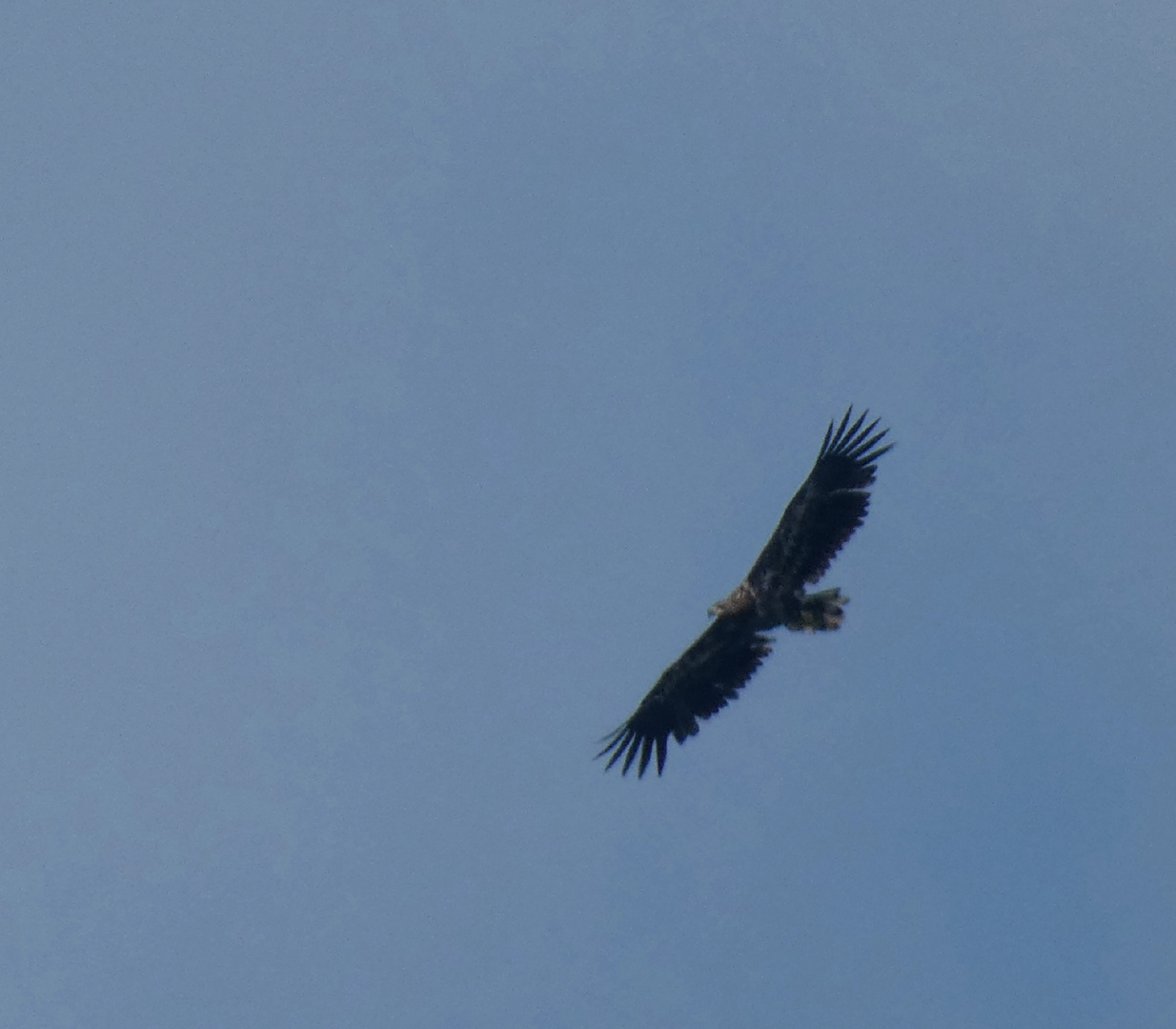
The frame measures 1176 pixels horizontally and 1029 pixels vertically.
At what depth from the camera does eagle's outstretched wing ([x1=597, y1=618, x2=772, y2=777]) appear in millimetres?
24938

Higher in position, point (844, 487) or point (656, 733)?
point (844, 487)

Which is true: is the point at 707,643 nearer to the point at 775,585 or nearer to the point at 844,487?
the point at 775,585

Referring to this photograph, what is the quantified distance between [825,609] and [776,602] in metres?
1.06

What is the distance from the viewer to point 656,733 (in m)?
25.5

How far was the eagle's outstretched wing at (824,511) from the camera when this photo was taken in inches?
911

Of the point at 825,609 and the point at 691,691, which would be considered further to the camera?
the point at 691,691

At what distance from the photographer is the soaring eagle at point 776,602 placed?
23156 millimetres

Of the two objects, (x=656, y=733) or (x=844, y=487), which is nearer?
(x=844, y=487)

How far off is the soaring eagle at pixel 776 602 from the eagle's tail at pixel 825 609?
0.7 inches

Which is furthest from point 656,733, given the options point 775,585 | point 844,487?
point 844,487

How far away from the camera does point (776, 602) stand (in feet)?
77.9

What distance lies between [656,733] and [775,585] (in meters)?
4.06

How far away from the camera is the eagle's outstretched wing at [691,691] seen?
982 inches

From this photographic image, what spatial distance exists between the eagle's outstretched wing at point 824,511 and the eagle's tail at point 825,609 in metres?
0.39
